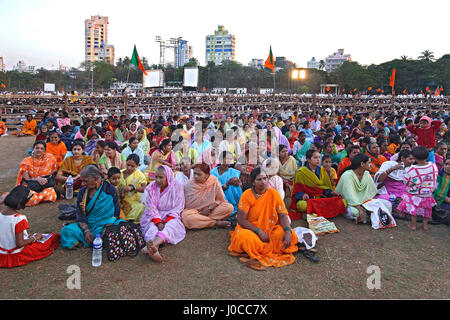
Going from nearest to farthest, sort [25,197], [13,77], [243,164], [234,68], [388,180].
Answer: [25,197] < [388,180] < [243,164] < [13,77] < [234,68]

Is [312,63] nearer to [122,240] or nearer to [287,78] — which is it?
[287,78]

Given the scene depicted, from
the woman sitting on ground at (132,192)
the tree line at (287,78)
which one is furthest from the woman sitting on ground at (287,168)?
the tree line at (287,78)

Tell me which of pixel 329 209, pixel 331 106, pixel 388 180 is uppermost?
pixel 331 106

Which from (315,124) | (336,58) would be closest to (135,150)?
(315,124)

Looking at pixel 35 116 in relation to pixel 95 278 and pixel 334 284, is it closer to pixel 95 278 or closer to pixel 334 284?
Answer: pixel 95 278

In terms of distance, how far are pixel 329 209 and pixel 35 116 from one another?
16.0m

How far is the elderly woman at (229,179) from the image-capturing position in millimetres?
4879

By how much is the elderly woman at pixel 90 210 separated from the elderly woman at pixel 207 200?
1053 millimetres

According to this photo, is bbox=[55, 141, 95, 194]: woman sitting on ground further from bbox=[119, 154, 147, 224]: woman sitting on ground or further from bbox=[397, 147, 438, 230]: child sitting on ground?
bbox=[397, 147, 438, 230]: child sitting on ground

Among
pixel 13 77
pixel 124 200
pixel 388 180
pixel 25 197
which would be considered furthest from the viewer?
pixel 13 77

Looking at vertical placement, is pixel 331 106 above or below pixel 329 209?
above

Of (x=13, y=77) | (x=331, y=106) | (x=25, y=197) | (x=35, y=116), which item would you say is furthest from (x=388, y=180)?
(x=13, y=77)

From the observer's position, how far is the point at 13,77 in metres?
48.6

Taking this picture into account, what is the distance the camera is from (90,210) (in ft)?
12.3
